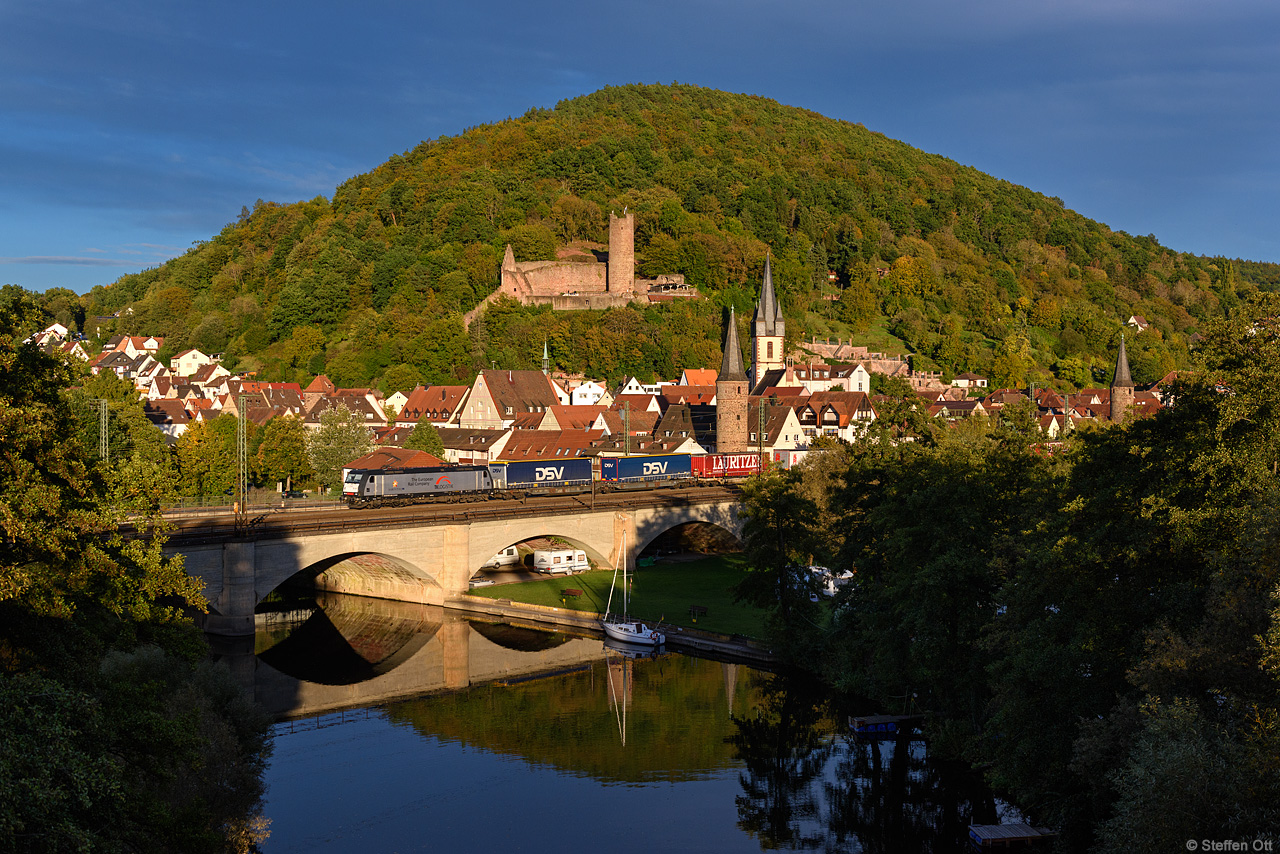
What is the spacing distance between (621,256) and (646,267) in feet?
25.8

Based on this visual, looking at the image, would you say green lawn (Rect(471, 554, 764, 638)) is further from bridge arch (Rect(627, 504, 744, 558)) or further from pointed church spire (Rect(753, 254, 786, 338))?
pointed church spire (Rect(753, 254, 786, 338))

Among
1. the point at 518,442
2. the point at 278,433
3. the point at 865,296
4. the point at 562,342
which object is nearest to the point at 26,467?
the point at 278,433

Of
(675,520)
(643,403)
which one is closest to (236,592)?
(675,520)

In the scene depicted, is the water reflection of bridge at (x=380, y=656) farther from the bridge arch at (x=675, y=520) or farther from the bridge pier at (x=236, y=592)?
the bridge arch at (x=675, y=520)

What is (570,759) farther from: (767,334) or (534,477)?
(767,334)

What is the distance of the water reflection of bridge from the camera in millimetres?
37656

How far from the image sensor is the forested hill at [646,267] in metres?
127

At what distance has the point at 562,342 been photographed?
405ft

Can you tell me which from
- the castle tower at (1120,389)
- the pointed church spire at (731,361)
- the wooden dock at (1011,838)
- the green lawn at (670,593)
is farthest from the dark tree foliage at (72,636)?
the castle tower at (1120,389)

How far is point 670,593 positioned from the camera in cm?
5191

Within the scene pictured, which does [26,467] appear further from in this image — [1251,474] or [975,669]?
[975,669]

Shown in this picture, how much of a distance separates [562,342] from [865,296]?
163 feet

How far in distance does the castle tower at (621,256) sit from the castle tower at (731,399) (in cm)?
5827

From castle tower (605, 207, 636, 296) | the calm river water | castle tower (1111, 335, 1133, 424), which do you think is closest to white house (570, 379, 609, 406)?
castle tower (605, 207, 636, 296)
